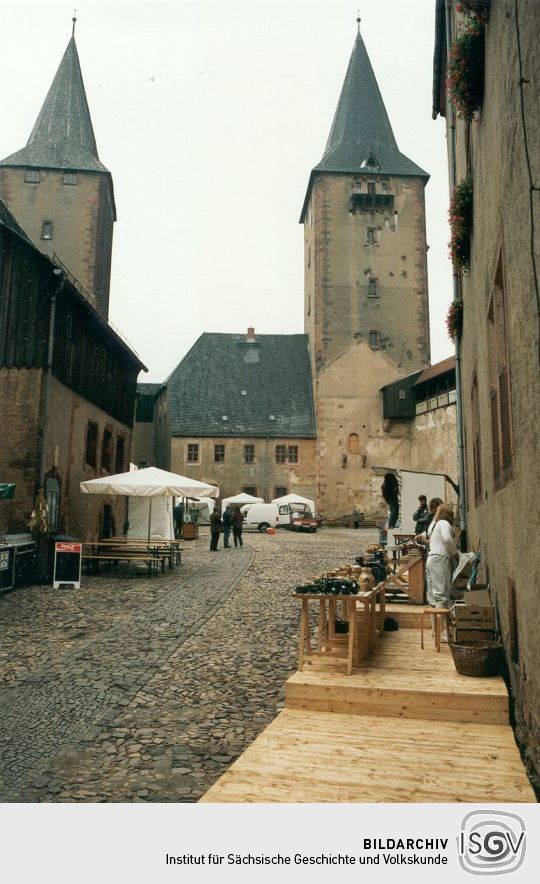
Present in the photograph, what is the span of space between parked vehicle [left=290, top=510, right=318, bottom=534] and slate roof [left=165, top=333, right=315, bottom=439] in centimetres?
905

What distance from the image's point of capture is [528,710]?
15.8 feet

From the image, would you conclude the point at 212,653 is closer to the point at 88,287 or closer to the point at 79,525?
the point at 79,525

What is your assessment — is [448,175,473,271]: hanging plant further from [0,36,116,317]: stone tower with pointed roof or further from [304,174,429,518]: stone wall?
[304,174,429,518]: stone wall

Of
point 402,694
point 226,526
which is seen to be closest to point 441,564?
A: point 402,694

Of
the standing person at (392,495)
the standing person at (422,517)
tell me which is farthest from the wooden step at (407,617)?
the standing person at (392,495)

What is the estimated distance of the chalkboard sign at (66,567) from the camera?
15055 mm

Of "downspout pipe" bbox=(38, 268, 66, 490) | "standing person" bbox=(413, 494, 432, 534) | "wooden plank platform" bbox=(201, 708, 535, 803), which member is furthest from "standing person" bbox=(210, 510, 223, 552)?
"wooden plank platform" bbox=(201, 708, 535, 803)

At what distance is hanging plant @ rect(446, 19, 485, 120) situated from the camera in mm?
6621

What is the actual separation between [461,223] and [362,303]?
41.8 meters

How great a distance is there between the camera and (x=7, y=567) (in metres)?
14.1

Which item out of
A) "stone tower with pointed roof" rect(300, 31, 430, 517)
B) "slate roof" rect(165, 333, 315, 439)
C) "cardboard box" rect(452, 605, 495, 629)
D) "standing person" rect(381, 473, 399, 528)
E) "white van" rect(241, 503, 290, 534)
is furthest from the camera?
"slate roof" rect(165, 333, 315, 439)

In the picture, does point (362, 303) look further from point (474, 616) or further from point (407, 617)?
point (474, 616)
